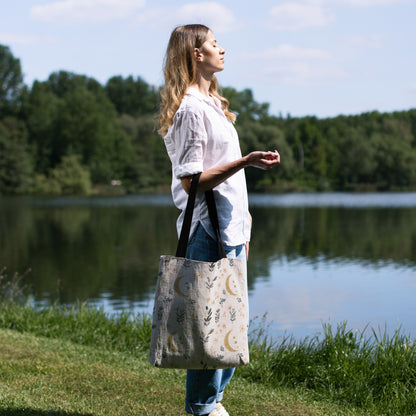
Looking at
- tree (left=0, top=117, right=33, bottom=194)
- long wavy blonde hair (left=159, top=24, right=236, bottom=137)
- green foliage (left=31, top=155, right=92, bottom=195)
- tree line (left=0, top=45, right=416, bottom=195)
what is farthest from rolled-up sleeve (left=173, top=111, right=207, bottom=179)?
tree (left=0, top=117, right=33, bottom=194)

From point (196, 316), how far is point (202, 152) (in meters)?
0.74

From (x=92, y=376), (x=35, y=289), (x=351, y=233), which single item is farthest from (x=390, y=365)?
(x=351, y=233)

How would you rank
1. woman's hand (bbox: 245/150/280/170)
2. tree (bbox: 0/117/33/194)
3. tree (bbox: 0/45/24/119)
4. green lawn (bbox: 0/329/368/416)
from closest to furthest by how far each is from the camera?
woman's hand (bbox: 245/150/280/170), green lawn (bbox: 0/329/368/416), tree (bbox: 0/117/33/194), tree (bbox: 0/45/24/119)

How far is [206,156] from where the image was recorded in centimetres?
272

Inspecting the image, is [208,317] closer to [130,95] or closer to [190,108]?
[190,108]

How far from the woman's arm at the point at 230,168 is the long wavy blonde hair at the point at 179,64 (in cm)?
37

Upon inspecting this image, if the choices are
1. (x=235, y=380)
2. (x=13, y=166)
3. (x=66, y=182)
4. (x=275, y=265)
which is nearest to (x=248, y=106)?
(x=66, y=182)

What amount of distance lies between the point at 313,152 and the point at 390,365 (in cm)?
9121

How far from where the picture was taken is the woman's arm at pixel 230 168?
252 centimetres

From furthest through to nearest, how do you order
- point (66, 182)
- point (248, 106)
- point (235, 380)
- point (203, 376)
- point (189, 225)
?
point (248, 106) → point (66, 182) → point (235, 380) → point (203, 376) → point (189, 225)

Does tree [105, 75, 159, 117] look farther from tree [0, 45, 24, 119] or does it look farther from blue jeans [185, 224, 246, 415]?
blue jeans [185, 224, 246, 415]

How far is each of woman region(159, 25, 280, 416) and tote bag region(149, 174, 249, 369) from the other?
0.51 ft

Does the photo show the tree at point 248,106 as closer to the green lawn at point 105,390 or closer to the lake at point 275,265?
the lake at point 275,265

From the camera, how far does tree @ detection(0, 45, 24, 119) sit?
245ft
